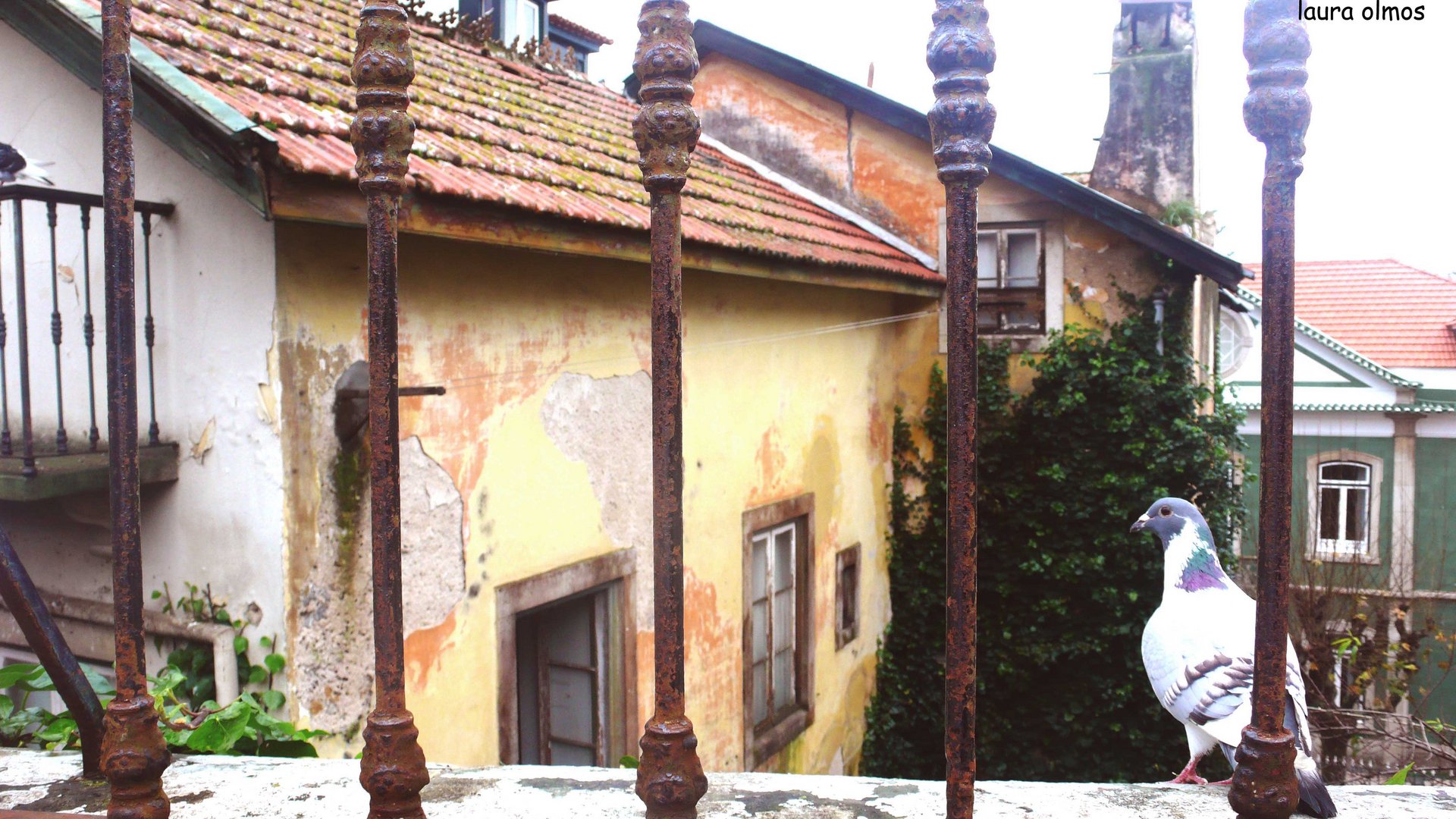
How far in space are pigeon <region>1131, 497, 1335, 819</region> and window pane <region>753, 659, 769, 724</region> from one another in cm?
416

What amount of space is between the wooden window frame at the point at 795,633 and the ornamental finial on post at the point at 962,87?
197 inches

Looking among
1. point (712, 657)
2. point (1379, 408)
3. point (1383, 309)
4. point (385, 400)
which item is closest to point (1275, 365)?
point (385, 400)

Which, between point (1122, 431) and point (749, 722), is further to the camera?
point (1122, 431)

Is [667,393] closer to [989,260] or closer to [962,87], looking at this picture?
[962,87]

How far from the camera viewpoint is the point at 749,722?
6.10 m

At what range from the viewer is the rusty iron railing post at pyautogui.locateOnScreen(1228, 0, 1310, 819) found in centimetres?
109

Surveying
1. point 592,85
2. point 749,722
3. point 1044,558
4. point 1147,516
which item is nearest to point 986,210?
point 1044,558

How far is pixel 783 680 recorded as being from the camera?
6.70 m

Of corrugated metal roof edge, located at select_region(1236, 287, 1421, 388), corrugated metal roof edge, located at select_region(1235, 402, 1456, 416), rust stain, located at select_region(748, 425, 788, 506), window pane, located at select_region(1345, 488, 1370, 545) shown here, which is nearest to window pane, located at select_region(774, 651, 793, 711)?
rust stain, located at select_region(748, 425, 788, 506)

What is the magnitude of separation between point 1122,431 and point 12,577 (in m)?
6.88

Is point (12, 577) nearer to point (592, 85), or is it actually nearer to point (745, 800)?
point (745, 800)

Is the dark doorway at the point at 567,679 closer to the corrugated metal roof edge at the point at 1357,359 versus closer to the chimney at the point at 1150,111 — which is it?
the chimney at the point at 1150,111

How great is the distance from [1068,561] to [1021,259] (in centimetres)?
235

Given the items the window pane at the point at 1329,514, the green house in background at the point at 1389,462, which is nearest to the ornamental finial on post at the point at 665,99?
the green house in background at the point at 1389,462
